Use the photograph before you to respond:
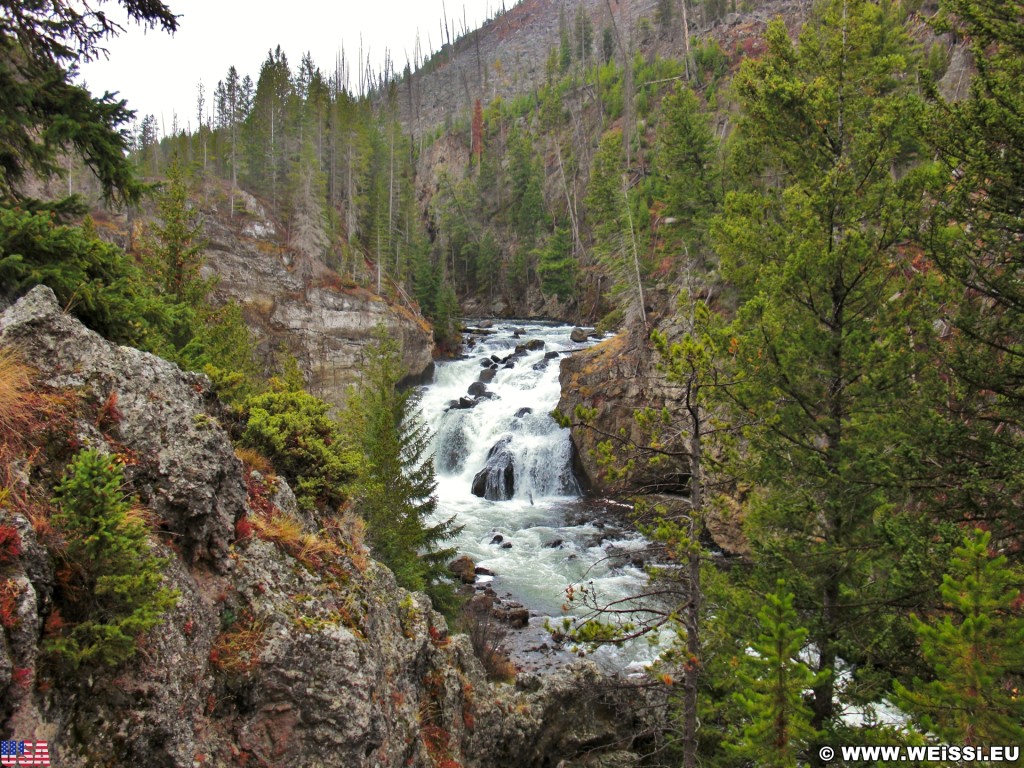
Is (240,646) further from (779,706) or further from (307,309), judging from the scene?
(307,309)

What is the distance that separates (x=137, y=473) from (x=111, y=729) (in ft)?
7.66

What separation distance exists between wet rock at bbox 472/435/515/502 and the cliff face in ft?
72.6

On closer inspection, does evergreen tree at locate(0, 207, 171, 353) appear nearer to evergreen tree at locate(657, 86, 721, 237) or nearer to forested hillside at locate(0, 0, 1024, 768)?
forested hillside at locate(0, 0, 1024, 768)

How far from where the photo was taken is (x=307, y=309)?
1635 inches

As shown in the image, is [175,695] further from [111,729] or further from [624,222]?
[624,222]

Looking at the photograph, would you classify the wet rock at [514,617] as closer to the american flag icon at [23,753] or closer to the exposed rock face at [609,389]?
the exposed rock face at [609,389]

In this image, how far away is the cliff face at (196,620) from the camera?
3.87m

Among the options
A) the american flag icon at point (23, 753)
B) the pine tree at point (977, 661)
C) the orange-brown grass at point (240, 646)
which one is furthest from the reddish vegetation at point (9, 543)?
the pine tree at point (977, 661)

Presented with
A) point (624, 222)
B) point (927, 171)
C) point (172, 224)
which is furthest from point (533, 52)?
point (927, 171)

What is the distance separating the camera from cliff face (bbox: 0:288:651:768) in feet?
12.7

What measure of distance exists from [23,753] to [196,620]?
188cm

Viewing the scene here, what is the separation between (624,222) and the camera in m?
34.7

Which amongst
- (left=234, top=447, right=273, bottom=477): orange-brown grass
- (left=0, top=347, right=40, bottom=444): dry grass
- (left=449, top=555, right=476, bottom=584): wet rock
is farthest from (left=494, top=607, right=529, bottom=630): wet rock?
(left=0, top=347, right=40, bottom=444): dry grass

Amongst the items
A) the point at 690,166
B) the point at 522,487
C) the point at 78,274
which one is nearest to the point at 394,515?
the point at 78,274
